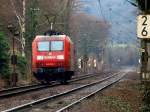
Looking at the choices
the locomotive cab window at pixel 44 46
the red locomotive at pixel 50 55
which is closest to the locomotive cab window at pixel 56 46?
the red locomotive at pixel 50 55

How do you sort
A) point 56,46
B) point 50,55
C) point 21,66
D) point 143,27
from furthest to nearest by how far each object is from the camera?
1. point 21,66
2. point 56,46
3. point 50,55
4. point 143,27

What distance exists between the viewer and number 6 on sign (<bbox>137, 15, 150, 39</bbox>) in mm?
14992

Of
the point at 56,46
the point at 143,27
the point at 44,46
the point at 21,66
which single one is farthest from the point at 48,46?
the point at 143,27

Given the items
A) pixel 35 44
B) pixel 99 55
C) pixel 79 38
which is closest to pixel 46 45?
pixel 35 44

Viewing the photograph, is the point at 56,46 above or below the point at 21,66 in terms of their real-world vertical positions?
above

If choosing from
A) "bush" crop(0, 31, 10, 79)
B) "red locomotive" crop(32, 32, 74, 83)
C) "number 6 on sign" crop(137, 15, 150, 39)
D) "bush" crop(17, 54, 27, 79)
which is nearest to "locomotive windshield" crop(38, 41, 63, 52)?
"red locomotive" crop(32, 32, 74, 83)

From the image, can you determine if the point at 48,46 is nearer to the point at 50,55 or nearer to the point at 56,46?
the point at 56,46

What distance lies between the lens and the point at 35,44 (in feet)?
123

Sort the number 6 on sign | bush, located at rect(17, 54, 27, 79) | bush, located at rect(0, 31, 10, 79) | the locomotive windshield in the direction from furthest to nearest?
bush, located at rect(17, 54, 27, 79), the locomotive windshield, bush, located at rect(0, 31, 10, 79), the number 6 on sign

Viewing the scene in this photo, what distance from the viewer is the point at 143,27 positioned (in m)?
15.1

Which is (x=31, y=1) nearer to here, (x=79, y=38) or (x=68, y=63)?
(x=68, y=63)

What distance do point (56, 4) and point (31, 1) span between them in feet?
41.8

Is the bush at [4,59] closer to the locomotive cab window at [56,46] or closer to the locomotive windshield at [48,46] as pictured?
the locomotive windshield at [48,46]

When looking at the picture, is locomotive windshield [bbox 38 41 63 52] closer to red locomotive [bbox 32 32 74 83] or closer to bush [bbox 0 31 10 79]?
red locomotive [bbox 32 32 74 83]
